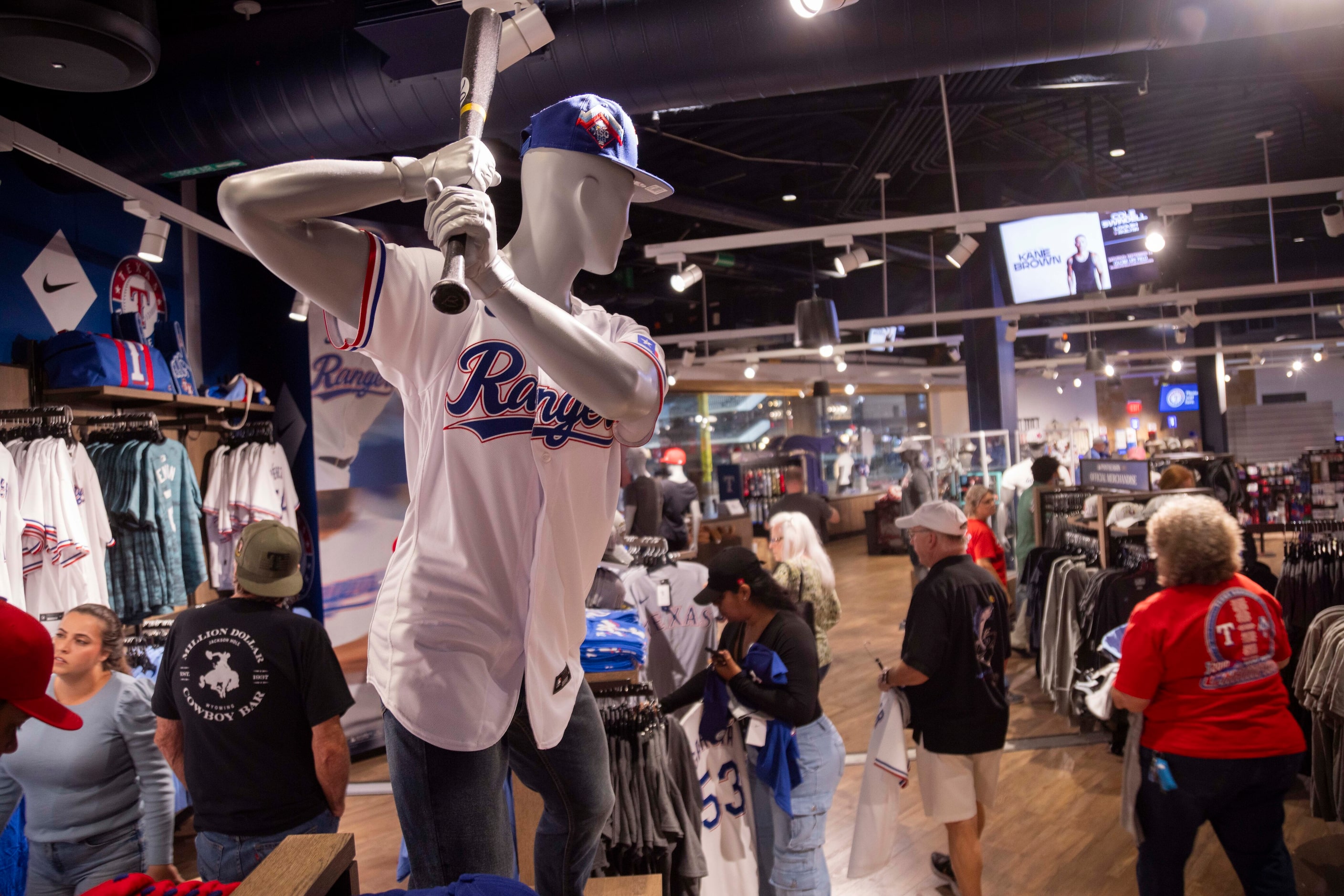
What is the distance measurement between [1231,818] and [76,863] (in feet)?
11.6

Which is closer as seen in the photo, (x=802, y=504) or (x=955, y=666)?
(x=955, y=666)

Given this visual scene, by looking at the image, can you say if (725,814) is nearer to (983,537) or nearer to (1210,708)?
(1210,708)

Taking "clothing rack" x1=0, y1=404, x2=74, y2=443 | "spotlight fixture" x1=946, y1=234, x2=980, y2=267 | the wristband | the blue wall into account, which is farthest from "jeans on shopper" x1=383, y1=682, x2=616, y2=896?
"spotlight fixture" x1=946, y1=234, x2=980, y2=267

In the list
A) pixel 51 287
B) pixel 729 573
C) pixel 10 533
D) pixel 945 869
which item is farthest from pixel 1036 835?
pixel 51 287

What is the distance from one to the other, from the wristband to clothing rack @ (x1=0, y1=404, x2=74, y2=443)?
12.2 feet

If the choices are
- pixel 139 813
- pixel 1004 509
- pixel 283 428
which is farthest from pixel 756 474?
pixel 139 813

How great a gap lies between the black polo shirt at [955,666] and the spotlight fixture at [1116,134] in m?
6.29

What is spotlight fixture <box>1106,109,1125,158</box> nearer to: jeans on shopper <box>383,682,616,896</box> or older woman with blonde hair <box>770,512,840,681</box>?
older woman with blonde hair <box>770,512,840,681</box>

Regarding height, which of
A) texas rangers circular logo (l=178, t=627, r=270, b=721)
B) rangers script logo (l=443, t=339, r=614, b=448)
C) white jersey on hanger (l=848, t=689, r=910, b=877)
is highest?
rangers script logo (l=443, t=339, r=614, b=448)

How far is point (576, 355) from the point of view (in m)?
0.98

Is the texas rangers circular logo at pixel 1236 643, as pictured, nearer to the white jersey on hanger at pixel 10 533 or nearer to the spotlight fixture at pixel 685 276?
the white jersey on hanger at pixel 10 533

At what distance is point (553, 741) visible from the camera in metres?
1.18

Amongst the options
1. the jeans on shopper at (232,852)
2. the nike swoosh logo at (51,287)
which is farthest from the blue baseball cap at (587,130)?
the nike swoosh logo at (51,287)

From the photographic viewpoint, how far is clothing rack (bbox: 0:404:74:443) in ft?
12.2
